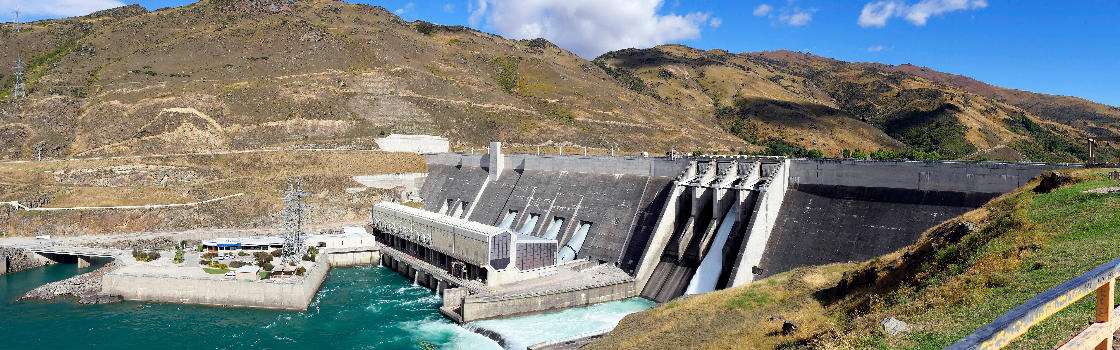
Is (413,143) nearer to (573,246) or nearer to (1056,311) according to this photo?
(573,246)

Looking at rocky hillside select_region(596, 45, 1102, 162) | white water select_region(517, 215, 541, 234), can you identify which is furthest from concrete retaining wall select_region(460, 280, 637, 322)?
rocky hillside select_region(596, 45, 1102, 162)

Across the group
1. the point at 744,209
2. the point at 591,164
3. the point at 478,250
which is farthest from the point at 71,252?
the point at 744,209

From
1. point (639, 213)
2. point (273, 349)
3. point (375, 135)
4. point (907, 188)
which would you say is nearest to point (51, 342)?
point (273, 349)

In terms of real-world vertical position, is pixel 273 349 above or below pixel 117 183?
below

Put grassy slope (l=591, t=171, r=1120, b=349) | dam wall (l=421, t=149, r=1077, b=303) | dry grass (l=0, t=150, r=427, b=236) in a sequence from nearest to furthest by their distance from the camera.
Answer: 1. grassy slope (l=591, t=171, r=1120, b=349)
2. dam wall (l=421, t=149, r=1077, b=303)
3. dry grass (l=0, t=150, r=427, b=236)

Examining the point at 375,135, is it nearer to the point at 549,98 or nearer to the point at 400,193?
the point at 400,193

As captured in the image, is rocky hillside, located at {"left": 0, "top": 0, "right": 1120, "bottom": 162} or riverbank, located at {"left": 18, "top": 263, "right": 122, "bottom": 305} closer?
riverbank, located at {"left": 18, "top": 263, "right": 122, "bottom": 305}

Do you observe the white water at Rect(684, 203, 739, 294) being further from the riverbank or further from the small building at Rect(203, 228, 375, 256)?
the riverbank
